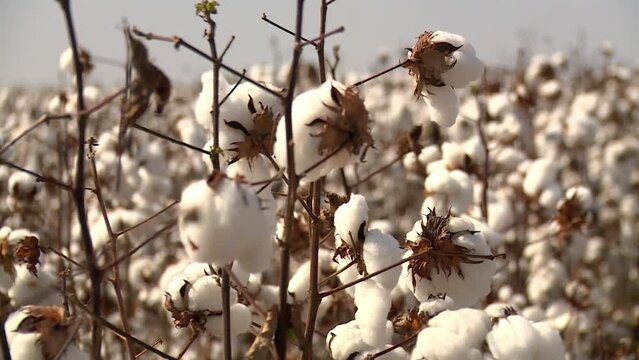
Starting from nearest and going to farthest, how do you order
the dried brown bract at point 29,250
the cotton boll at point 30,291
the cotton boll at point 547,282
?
1. the dried brown bract at point 29,250
2. the cotton boll at point 30,291
3. the cotton boll at point 547,282

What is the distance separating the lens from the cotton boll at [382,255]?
1225 mm

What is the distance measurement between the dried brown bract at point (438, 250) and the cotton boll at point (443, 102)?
0.56ft

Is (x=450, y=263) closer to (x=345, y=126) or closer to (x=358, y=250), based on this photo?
(x=358, y=250)

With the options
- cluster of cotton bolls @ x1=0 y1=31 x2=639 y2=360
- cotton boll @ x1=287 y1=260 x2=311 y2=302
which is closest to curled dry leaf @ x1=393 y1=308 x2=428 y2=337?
cluster of cotton bolls @ x1=0 y1=31 x2=639 y2=360

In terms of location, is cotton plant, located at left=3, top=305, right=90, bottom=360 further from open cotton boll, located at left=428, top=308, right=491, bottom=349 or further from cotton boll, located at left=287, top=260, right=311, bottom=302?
cotton boll, located at left=287, top=260, right=311, bottom=302

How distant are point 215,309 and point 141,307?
2727 millimetres

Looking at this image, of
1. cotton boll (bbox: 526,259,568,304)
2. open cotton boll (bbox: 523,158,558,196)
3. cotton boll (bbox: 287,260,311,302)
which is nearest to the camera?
cotton boll (bbox: 287,260,311,302)

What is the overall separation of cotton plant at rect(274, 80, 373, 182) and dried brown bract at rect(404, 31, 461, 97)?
0.31 metres

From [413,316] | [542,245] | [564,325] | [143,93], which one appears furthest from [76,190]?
[542,245]

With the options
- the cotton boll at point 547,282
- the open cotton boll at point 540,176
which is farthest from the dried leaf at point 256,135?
the cotton boll at point 547,282

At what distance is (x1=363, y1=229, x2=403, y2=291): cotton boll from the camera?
1.22m

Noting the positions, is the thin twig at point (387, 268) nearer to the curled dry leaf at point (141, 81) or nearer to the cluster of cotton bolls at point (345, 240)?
the cluster of cotton bolls at point (345, 240)

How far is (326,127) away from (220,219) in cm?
19

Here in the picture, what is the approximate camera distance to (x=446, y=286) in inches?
51.2
